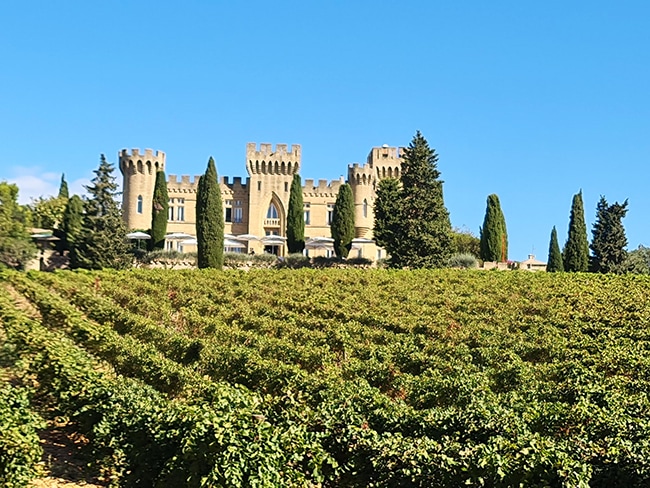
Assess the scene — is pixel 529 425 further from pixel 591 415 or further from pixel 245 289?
pixel 245 289

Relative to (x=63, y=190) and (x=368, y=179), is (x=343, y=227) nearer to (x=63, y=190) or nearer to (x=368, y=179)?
(x=368, y=179)

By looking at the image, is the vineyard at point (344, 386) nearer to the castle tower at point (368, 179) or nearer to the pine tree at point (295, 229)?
the pine tree at point (295, 229)

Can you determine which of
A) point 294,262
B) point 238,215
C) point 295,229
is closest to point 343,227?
point 295,229

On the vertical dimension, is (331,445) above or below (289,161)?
below

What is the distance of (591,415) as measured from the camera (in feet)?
26.0

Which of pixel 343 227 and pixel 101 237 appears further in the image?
pixel 343 227

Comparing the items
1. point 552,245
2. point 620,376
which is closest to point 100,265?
point 552,245

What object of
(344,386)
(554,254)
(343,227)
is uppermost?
(343,227)

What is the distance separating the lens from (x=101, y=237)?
3331cm

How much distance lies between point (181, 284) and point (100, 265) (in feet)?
36.2

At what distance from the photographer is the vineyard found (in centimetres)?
645

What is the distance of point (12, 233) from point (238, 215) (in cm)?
3717

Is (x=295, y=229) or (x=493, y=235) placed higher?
(x=295, y=229)

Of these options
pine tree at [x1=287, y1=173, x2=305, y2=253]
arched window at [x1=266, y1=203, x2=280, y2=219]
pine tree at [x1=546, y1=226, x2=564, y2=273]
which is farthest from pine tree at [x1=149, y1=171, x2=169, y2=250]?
pine tree at [x1=546, y1=226, x2=564, y2=273]
